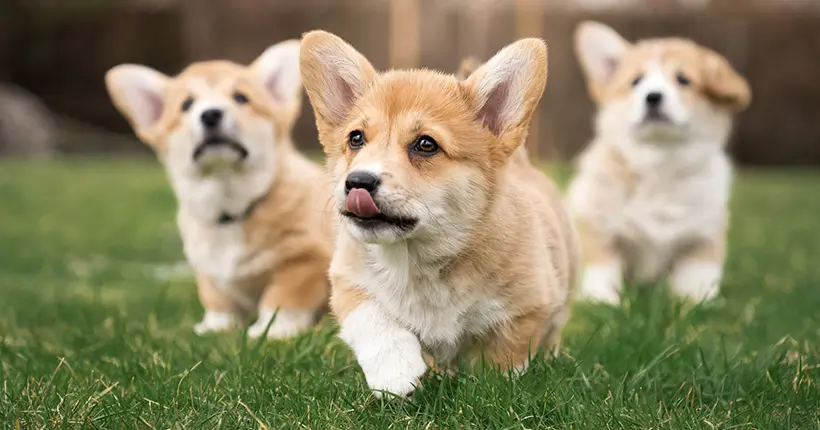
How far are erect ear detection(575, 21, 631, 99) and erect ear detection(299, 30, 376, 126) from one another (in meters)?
2.64

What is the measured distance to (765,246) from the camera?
627 cm

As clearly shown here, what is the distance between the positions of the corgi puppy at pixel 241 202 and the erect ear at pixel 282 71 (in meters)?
0.07

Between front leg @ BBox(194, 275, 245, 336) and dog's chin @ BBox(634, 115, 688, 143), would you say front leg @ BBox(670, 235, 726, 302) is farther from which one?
front leg @ BBox(194, 275, 245, 336)

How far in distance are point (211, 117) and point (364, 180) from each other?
65.3 inches

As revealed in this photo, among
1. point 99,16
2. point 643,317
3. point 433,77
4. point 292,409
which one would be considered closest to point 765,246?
point 643,317

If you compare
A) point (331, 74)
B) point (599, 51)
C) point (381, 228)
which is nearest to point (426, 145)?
point (381, 228)

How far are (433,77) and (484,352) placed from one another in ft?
2.80

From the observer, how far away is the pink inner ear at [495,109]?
9.16 ft

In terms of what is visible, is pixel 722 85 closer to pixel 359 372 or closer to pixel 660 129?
pixel 660 129

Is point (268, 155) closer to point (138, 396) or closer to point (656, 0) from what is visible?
point (138, 396)

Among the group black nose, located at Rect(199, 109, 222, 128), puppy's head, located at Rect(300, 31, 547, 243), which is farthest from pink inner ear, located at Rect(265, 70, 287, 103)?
puppy's head, located at Rect(300, 31, 547, 243)

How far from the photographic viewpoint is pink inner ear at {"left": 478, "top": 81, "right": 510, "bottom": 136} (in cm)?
279

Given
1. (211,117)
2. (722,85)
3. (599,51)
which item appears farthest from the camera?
(599,51)

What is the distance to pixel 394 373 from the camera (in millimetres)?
2516
